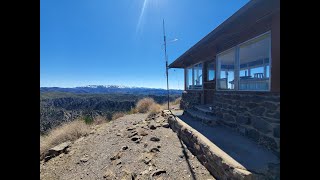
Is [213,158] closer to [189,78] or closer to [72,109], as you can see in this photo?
[189,78]

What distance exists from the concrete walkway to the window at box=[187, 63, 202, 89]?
4.46 meters

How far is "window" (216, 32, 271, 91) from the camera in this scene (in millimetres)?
4605

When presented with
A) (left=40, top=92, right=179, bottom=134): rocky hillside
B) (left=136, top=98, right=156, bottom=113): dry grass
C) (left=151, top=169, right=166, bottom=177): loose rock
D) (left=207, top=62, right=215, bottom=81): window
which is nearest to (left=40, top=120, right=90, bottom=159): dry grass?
(left=40, top=92, right=179, bottom=134): rocky hillside

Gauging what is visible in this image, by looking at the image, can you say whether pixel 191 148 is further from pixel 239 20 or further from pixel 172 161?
pixel 239 20

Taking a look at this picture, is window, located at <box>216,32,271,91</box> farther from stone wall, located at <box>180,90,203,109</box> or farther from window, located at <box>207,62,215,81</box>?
stone wall, located at <box>180,90,203,109</box>

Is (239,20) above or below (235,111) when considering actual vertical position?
above

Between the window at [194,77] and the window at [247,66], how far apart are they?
2.63 meters

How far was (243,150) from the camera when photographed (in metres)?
3.92

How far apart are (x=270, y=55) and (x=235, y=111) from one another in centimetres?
190

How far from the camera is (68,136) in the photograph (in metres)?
8.46

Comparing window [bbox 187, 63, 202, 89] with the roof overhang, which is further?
window [bbox 187, 63, 202, 89]
